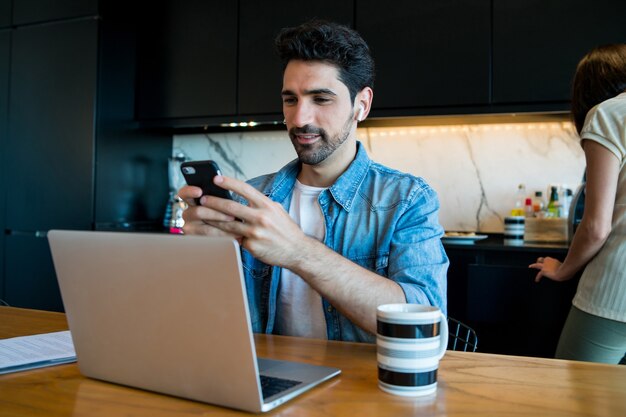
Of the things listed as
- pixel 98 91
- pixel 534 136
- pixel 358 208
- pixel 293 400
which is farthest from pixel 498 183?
pixel 293 400

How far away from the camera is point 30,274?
3172 mm

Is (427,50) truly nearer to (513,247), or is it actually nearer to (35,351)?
(513,247)

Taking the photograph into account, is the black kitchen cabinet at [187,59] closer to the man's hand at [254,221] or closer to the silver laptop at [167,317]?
the man's hand at [254,221]

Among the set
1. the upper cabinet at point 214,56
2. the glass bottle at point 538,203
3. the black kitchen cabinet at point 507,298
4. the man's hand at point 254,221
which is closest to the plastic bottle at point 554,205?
the glass bottle at point 538,203

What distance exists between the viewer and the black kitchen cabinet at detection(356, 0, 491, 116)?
104 inches

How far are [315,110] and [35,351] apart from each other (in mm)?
796

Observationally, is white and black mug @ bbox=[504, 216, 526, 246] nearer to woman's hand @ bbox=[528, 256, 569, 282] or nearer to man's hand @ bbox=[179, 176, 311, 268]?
woman's hand @ bbox=[528, 256, 569, 282]

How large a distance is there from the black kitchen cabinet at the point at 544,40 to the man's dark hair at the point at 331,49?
4.25 ft

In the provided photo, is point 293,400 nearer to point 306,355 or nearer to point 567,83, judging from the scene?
point 306,355

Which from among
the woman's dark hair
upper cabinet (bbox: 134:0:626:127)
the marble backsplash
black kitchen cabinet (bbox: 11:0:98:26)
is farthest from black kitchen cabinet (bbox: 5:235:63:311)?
the woman's dark hair

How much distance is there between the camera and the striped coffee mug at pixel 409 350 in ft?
2.50

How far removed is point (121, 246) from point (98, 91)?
2.55 m

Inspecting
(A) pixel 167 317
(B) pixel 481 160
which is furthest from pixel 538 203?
(A) pixel 167 317

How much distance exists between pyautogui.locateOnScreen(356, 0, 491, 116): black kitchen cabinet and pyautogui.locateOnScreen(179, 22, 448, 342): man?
1217 mm
